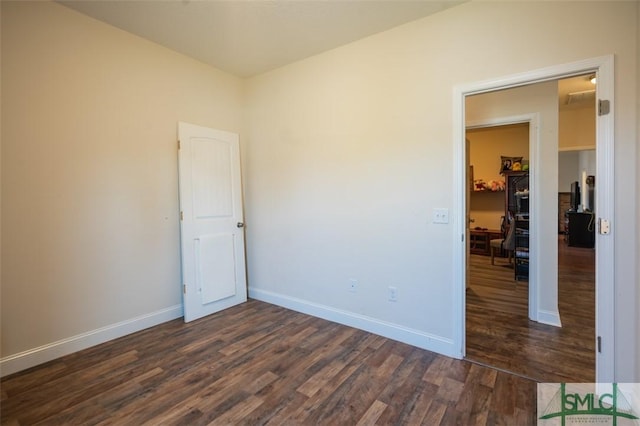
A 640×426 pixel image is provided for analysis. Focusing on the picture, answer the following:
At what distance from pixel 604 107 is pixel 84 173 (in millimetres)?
3890

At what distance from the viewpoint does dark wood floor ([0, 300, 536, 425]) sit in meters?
1.82

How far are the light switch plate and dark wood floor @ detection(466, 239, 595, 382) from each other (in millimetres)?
1138

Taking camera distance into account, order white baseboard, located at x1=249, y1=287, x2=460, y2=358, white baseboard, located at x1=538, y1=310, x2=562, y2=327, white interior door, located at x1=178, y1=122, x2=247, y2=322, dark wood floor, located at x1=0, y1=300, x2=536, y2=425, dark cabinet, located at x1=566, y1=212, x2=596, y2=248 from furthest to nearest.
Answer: dark cabinet, located at x1=566, y1=212, x2=596, y2=248
white interior door, located at x1=178, y1=122, x2=247, y2=322
white baseboard, located at x1=538, y1=310, x2=562, y2=327
white baseboard, located at x1=249, y1=287, x2=460, y2=358
dark wood floor, located at x1=0, y1=300, x2=536, y2=425

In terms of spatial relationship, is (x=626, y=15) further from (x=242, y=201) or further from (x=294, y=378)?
(x=242, y=201)

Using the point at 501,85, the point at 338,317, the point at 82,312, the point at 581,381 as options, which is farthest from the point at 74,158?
the point at 581,381

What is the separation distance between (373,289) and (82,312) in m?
2.61

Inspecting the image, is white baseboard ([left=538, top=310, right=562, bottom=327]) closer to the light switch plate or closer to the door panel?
the light switch plate

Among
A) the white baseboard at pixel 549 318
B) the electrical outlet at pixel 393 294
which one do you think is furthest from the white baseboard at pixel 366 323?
the white baseboard at pixel 549 318

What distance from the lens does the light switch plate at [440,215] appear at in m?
2.47

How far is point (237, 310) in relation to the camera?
11.7 feet

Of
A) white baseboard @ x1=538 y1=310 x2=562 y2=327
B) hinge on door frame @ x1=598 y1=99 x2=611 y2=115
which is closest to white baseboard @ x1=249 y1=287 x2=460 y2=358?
white baseboard @ x1=538 y1=310 x2=562 y2=327

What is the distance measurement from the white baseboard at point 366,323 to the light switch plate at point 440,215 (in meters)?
0.99

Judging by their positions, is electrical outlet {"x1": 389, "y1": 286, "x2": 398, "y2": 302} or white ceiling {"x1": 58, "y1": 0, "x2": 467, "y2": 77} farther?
electrical outlet {"x1": 389, "y1": 286, "x2": 398, "y2": 302}

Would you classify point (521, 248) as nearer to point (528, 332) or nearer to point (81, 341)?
point (528, 332)
